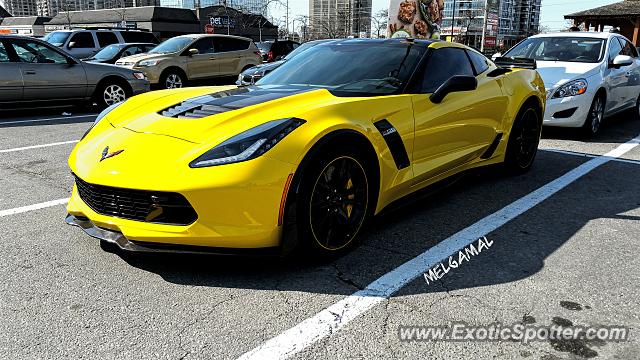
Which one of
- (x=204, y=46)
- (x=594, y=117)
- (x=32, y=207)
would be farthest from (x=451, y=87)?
(x=204, y=46)

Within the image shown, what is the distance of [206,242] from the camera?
2.83m

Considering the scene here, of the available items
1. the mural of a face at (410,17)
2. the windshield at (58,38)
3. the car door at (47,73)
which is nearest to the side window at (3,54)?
the car door at (47,73)

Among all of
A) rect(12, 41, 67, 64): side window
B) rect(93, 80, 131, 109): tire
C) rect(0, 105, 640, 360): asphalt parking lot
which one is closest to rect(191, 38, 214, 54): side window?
rect(93, 80, 131, 109): tire

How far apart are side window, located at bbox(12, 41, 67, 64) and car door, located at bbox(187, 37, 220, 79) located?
4.25 meters

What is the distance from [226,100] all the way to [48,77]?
7.21 m

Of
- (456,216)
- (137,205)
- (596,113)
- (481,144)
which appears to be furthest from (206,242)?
(596,113)

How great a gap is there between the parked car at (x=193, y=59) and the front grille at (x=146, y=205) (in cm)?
1048

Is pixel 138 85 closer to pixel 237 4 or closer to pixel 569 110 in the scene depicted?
pixel 569 110

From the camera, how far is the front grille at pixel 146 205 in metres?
2.79

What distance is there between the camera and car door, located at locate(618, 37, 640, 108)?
8886 millimetres

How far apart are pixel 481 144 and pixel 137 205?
306cm

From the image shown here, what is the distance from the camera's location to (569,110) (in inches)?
291

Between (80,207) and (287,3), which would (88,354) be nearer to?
(80,207)

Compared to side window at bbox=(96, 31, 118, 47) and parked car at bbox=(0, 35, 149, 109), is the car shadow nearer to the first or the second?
parked car at bbox=(0, 35, 149, 109)
